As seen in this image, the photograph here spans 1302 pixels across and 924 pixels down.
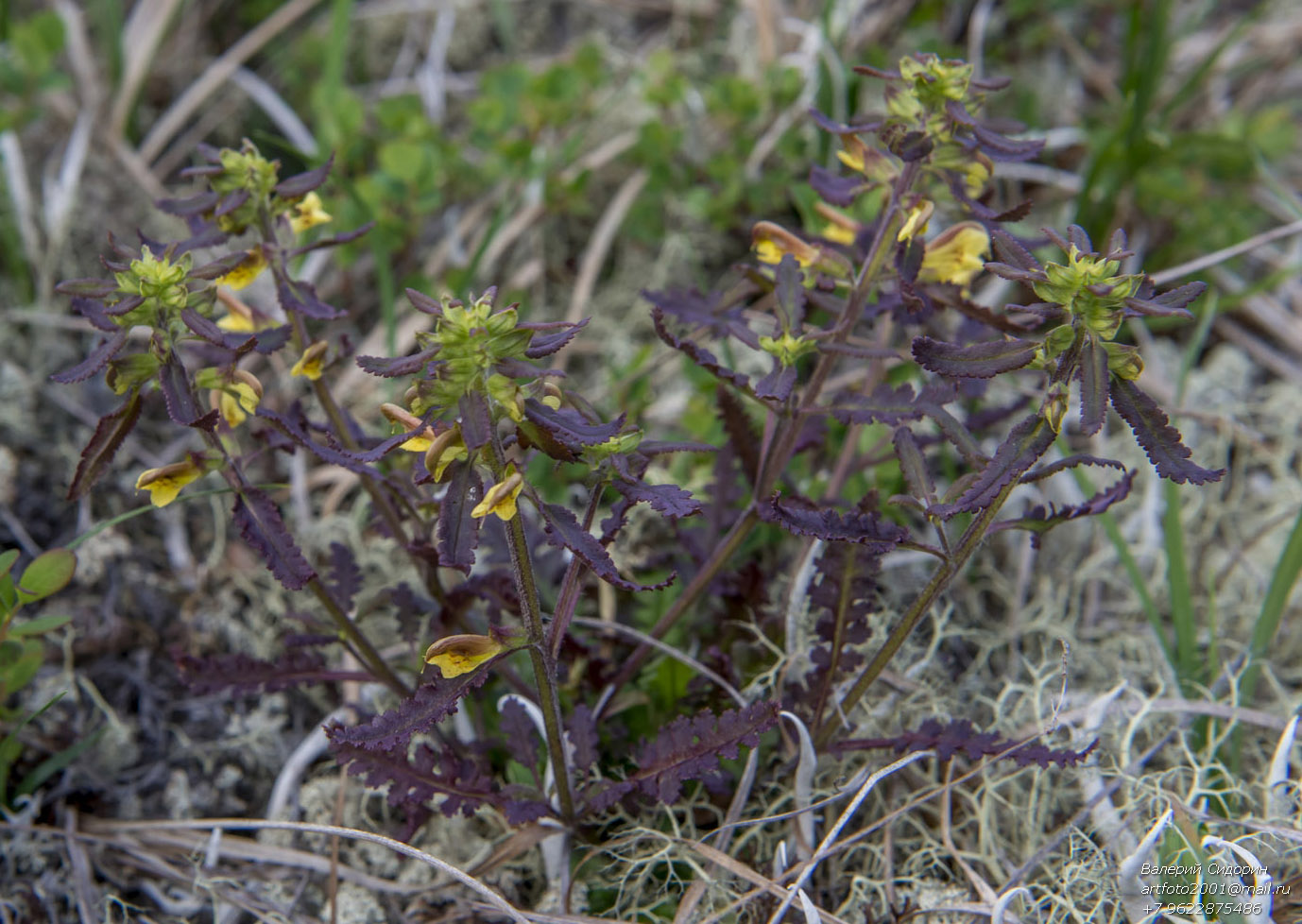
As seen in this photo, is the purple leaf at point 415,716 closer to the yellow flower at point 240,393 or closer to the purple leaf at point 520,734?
the purple leaf at point 520,734

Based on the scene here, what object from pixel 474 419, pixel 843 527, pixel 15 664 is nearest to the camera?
pixel 474 419

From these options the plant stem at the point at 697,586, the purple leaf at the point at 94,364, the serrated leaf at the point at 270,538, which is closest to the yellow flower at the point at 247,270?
the purple leaf at the point at 94,364

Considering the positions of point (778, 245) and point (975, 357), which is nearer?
point (975, 357)

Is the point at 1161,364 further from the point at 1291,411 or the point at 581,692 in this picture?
the point at 581,692

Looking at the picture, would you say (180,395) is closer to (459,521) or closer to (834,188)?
(459,521)

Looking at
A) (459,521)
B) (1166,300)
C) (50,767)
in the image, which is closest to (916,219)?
(1166,300)

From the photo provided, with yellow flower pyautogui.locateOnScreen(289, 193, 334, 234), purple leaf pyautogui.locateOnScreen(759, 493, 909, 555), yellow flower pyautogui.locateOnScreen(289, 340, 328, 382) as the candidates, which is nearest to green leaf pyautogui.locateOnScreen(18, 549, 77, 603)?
yellow flower pyautogui.locateOnScreen(289, 340, 328, 382)
